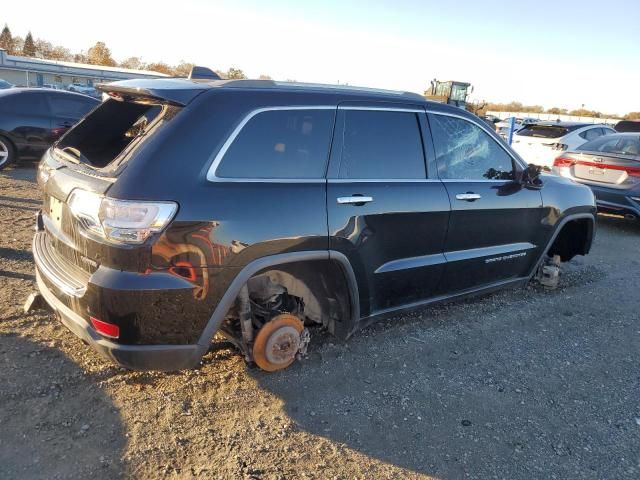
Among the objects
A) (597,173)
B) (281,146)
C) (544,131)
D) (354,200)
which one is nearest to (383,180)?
(354,200)

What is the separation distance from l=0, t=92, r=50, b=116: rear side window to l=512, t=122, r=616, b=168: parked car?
9.90 m

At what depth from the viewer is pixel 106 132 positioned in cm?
336

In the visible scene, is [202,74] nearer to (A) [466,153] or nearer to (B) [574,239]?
(A) [466,153]

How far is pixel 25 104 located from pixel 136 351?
855 cm

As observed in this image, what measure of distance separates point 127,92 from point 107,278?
1145 mm

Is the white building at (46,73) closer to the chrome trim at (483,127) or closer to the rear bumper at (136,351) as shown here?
the chrome trim at (483,127)

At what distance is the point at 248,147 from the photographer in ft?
9.03

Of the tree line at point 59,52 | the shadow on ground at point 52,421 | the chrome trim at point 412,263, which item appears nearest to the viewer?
the shadow on ground at point 52,421

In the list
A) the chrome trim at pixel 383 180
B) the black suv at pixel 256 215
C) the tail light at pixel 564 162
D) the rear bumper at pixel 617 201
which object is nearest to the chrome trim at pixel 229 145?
the black suv at pixel 256 215

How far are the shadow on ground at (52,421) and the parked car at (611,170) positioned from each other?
7660 millimetres

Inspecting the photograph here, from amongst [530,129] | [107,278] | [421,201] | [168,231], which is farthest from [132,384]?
[530,129]

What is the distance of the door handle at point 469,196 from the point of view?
3760mm

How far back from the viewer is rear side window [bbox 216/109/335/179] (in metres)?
2.71

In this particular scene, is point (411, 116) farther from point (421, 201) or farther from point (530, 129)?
point (530, 129)
